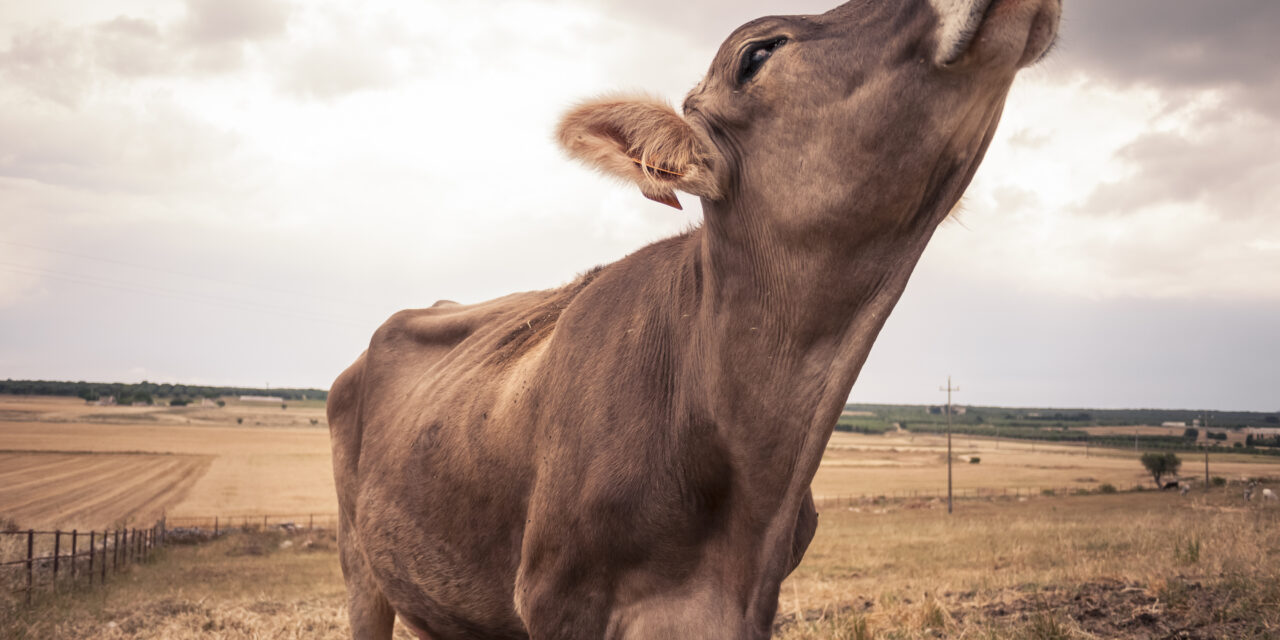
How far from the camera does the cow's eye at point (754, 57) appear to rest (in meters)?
2.19

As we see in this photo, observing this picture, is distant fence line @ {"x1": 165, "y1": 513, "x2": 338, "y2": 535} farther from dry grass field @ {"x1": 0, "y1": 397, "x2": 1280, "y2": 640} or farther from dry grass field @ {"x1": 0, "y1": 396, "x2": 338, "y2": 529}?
dry grass field @ {"x1": 0, "y1": 397, "x2": 1280, "y2": 640}

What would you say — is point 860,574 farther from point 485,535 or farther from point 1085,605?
point 485,535

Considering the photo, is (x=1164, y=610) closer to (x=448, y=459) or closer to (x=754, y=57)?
(x=448, y=459)

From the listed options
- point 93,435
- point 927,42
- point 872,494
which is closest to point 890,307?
point 927,42

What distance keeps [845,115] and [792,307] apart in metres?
0.54

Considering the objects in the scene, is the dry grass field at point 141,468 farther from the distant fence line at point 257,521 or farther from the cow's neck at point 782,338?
the cow's neck at point 782,338

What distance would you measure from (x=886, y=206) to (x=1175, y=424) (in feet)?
777

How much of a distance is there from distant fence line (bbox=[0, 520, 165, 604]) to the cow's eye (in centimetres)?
1701

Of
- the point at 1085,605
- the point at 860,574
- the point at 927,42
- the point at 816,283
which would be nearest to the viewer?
the point at 927,42

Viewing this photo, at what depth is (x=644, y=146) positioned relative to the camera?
229 centimetres

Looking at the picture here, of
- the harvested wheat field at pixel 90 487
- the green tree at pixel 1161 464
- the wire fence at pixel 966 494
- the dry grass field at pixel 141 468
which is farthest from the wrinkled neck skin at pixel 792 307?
the green tree at pixel 1161 464

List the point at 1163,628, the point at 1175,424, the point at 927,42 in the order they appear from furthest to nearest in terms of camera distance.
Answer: the point at 1175,424, the point at 1163,628, the point at 927,42

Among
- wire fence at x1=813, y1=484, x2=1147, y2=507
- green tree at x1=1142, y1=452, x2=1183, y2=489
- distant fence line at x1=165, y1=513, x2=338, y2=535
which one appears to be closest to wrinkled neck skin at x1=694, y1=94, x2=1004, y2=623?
distant fence line at x1=165, y1=513, x2=338, y2=535

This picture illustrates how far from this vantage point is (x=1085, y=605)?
5973mm
